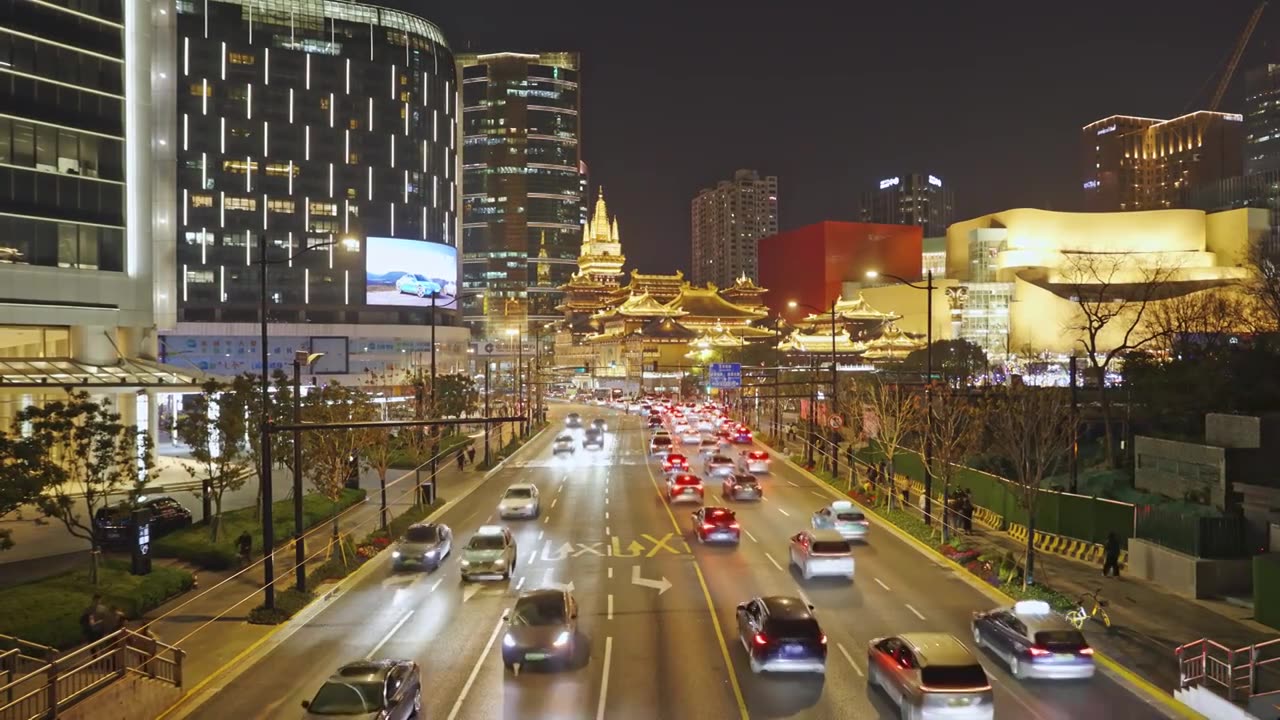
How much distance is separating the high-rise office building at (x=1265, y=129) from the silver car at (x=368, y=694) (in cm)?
20416

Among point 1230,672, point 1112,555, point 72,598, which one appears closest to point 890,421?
point 1112,555

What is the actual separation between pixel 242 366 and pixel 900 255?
4966 inches

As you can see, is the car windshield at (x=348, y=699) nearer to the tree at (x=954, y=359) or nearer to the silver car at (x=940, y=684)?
the silver car at (x=940, y=684)

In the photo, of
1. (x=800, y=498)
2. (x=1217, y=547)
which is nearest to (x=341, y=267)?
(x=800, y=498)

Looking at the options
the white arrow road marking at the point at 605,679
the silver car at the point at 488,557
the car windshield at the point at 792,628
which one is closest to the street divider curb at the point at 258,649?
the silver car at the point at 488,557

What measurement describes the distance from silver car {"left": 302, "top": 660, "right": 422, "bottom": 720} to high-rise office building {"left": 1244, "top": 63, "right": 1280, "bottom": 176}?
204157mm

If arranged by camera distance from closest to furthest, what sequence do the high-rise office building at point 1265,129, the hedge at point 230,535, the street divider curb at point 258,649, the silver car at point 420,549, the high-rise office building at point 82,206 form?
the street divider curb at point 258,649 < the silver car at point 420,549 < the hedge at point 230,535 < the high-rise office building at point 82,206 < the high-rise office building at point 1265,129

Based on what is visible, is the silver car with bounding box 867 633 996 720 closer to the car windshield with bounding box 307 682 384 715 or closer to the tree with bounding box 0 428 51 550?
the car windshield with bounding box 307 682 384 715

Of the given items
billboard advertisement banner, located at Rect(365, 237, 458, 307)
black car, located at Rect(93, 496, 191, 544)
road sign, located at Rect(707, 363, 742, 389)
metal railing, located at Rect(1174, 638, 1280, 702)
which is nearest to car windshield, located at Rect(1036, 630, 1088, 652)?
metal railing, located at Rect(1174, 638, 1280, 702)

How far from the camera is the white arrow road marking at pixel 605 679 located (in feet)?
53.7

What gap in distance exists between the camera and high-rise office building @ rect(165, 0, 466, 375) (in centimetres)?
11688

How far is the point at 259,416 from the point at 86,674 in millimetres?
20990

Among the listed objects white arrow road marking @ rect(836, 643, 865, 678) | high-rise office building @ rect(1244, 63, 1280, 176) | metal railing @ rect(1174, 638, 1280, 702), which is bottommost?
white arrow road marking @ rect(836, 643, 865, 678)

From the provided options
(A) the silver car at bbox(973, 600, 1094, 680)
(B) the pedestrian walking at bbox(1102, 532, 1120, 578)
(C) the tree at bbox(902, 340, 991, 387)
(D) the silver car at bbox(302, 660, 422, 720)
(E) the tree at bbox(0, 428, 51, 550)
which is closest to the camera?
(D) the silver car at bbox(302, 660, 422, 720)
